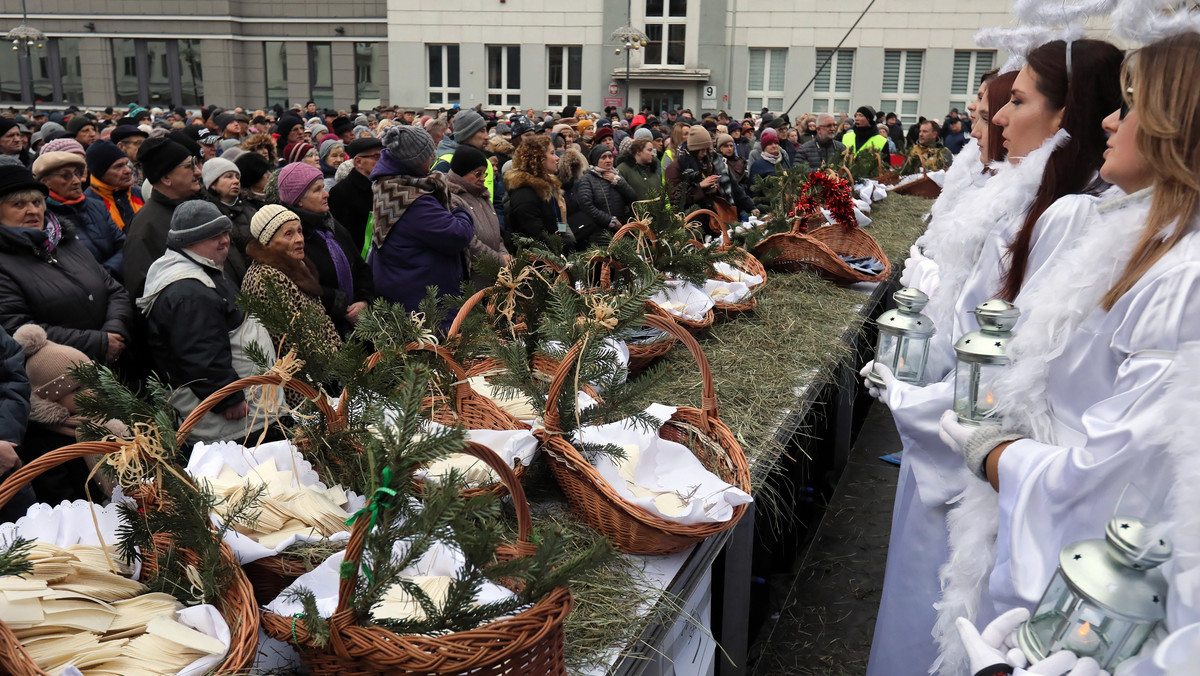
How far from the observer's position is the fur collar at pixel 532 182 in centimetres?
538

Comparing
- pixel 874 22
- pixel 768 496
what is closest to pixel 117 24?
pixel 874 22

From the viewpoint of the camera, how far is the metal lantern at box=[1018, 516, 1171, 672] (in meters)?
1.13

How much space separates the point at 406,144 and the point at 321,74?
93.3 feet

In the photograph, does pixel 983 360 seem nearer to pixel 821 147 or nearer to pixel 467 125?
pixel 467 125

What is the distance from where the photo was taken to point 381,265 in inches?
170

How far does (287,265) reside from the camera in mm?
3406

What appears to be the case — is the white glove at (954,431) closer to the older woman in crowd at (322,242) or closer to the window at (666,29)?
the older woman in crowd at (322,242)

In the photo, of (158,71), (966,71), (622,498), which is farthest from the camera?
(158,71)

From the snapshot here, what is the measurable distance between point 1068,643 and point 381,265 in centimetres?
366

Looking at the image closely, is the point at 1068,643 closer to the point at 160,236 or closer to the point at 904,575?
the point at 904,575

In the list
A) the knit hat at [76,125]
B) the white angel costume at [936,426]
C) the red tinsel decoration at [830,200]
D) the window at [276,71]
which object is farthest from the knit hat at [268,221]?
the window at [276,71]

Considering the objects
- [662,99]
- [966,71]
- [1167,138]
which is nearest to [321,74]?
[662,99]

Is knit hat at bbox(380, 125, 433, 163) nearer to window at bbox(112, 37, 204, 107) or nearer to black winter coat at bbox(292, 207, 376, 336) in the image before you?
black winter coat at bbox(292, 207, 376, 336)

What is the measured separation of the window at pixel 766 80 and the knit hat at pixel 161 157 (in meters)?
25.4
